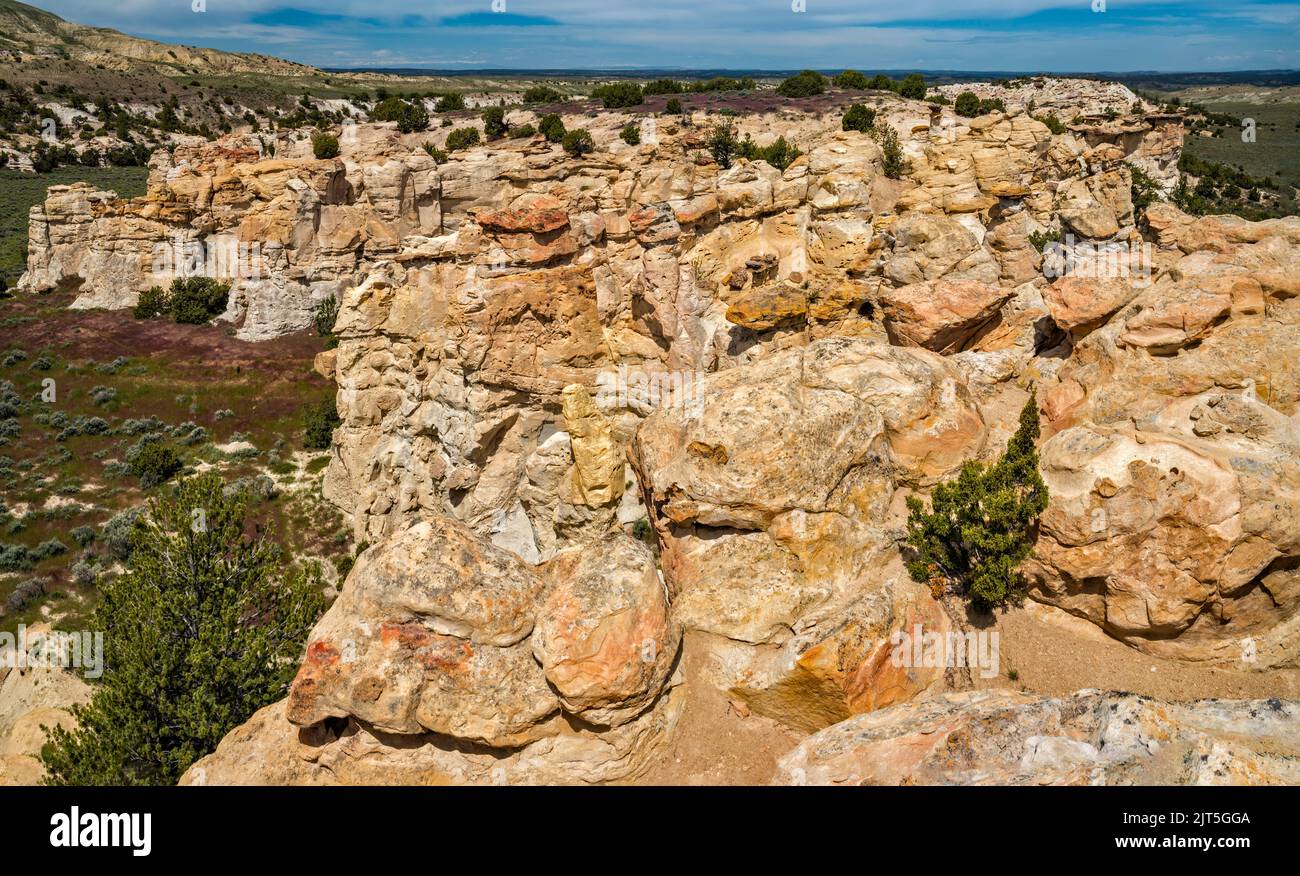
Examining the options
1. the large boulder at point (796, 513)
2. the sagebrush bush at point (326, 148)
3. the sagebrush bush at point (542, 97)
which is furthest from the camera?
the sagebrush bush at point (542, 97)

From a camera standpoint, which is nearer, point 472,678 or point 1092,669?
point 472,678

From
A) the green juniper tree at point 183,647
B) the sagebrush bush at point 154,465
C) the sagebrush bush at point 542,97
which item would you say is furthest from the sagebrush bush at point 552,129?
the green juniper tree at point 183,647

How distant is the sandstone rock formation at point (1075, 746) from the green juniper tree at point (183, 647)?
1258 cm

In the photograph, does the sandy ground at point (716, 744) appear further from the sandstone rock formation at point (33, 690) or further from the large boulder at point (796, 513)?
the sandstone rock formation at point (33, 690)

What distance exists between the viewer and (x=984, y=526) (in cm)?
1123

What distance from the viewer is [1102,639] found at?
35.9 feet

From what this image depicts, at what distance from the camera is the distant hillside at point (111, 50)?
130 metres

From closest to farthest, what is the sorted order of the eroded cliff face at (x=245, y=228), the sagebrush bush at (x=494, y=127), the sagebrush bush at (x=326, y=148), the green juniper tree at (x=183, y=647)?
1. the green juniper tree at (x=183, y=647)
2. the eroded cliff face at (x=245, y=228)
3. the sagebrush bush at (x=326, y=148)
4. the sagebrush bush at (x=494, y=127)

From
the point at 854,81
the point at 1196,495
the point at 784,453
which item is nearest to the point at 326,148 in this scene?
the point at 854,81

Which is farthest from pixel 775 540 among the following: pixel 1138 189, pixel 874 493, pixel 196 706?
pixel 1138 189

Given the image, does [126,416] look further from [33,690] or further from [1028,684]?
[1028,684]

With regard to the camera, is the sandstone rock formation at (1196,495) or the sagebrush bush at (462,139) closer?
the sandstone rock formation at (1196,495)

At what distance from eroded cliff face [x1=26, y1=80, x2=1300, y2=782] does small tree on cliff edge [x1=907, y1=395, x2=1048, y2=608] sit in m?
0.43

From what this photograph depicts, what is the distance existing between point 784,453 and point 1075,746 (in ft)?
19.7
